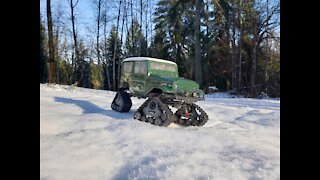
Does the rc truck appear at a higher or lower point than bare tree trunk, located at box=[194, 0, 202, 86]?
lower

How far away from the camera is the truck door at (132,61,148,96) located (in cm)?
616

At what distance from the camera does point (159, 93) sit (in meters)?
5.87

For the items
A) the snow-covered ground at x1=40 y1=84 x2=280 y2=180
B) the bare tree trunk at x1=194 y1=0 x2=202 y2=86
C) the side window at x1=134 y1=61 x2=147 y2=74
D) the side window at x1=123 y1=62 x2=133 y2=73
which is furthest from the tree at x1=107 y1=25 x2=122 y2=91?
the snow-covered ground at x1=40 y1=84 x2=280 y2=180

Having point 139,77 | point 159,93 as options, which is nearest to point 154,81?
point 159,93

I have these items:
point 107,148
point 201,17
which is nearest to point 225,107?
point 107,148

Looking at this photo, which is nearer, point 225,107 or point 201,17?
point 225,107

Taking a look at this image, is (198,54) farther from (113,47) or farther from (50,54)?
(113,47)

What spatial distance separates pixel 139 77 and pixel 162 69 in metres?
0.66

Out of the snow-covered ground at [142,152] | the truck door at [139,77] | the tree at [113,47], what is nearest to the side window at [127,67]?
the truck door at [139,77]

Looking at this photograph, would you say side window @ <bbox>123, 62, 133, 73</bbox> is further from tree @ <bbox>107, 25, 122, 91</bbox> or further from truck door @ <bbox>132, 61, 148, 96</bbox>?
tree @ <bbox>107, 25, 122, 91</bbox>
